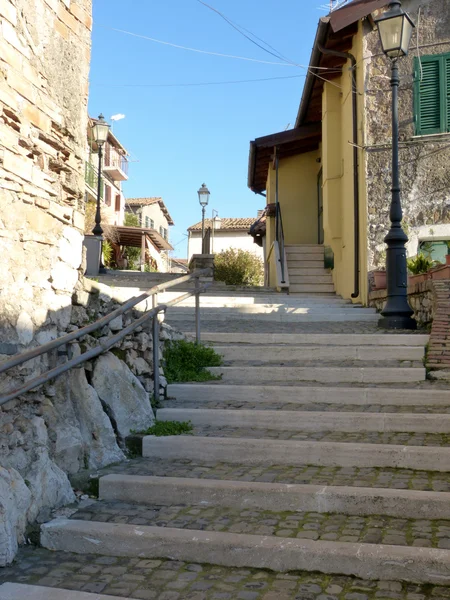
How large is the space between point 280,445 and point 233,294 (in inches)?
297

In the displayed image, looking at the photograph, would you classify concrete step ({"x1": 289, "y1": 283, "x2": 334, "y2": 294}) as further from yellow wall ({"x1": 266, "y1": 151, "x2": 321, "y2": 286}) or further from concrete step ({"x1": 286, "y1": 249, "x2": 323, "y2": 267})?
yellow wall ({"x1": 266, "y1": 151, "x2": 321, "y2": 286})

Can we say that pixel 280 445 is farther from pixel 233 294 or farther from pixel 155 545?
pixel 233 294

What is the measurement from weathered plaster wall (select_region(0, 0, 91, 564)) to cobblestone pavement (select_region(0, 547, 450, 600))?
0.26m

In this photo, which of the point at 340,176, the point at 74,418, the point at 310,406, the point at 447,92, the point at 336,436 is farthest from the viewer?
the point at 340,176

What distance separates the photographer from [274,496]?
12.2 ft

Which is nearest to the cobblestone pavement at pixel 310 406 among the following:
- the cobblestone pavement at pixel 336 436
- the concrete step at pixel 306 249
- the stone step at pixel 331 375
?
the cobblestone pavement at pixel 336 436

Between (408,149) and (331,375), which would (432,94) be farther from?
(331,375)

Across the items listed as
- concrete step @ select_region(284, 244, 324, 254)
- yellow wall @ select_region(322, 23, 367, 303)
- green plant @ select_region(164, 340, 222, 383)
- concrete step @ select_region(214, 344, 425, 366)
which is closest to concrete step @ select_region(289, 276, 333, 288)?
yellow wall @ select_region(322, 23, 367, 303)

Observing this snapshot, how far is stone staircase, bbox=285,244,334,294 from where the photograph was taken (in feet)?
41.1

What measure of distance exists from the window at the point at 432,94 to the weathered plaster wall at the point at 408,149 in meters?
0.10

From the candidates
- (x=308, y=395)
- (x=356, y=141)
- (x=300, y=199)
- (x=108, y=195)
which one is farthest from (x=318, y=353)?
(x=108, y=195)

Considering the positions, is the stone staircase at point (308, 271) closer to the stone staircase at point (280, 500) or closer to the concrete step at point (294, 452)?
the stone staircase at point (280, 500)

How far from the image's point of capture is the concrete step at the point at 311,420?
15.4ft

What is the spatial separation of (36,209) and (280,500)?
244 centimetres
